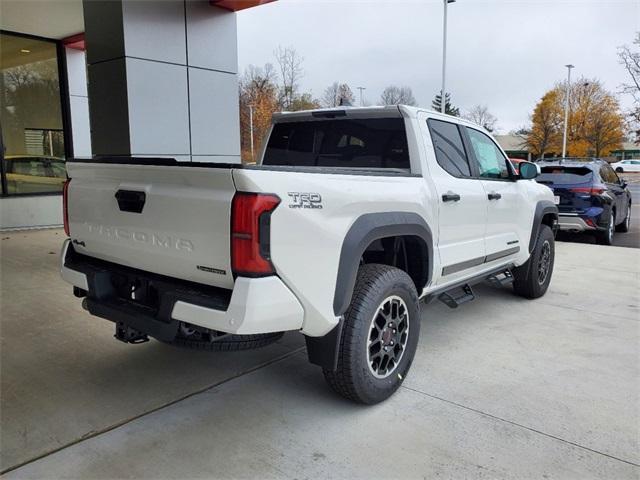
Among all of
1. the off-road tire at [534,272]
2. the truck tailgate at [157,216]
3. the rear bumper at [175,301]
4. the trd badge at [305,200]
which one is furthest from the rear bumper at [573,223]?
the truck tailgate at [157,216]

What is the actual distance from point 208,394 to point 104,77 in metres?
5.11

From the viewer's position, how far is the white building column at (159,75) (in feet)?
21.5

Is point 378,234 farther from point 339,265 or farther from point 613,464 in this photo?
point 613,464

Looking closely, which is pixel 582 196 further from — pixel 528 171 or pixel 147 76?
pixel 147 76

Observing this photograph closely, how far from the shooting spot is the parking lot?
104 inches

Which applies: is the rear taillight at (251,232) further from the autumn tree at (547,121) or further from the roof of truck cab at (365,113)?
the autumn tree at (547,121)

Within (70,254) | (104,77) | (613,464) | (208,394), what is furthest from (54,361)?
(104,77)

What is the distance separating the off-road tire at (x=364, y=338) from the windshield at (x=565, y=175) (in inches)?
301

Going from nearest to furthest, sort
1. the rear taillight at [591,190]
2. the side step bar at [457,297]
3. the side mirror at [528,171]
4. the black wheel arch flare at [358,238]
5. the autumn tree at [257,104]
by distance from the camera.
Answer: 1. the black wheel arch flare at [358,238]
2. the side step bar at [457,297]
3. the side mirror at [528,171]
4. the rear taillight at [591,190]
5. the autumn tree at [257,104]

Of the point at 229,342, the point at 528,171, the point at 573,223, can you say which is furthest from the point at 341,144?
the point at 573,223

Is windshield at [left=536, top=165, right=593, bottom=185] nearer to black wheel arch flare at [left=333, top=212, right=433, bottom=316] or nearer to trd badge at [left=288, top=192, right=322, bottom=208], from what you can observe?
black wheel arch flare at [left=333, top=212, right=433, bottom=316]

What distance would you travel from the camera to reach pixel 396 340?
338 centimetres

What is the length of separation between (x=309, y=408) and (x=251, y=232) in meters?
1.41

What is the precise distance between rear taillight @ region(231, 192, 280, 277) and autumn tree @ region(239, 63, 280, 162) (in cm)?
2894
